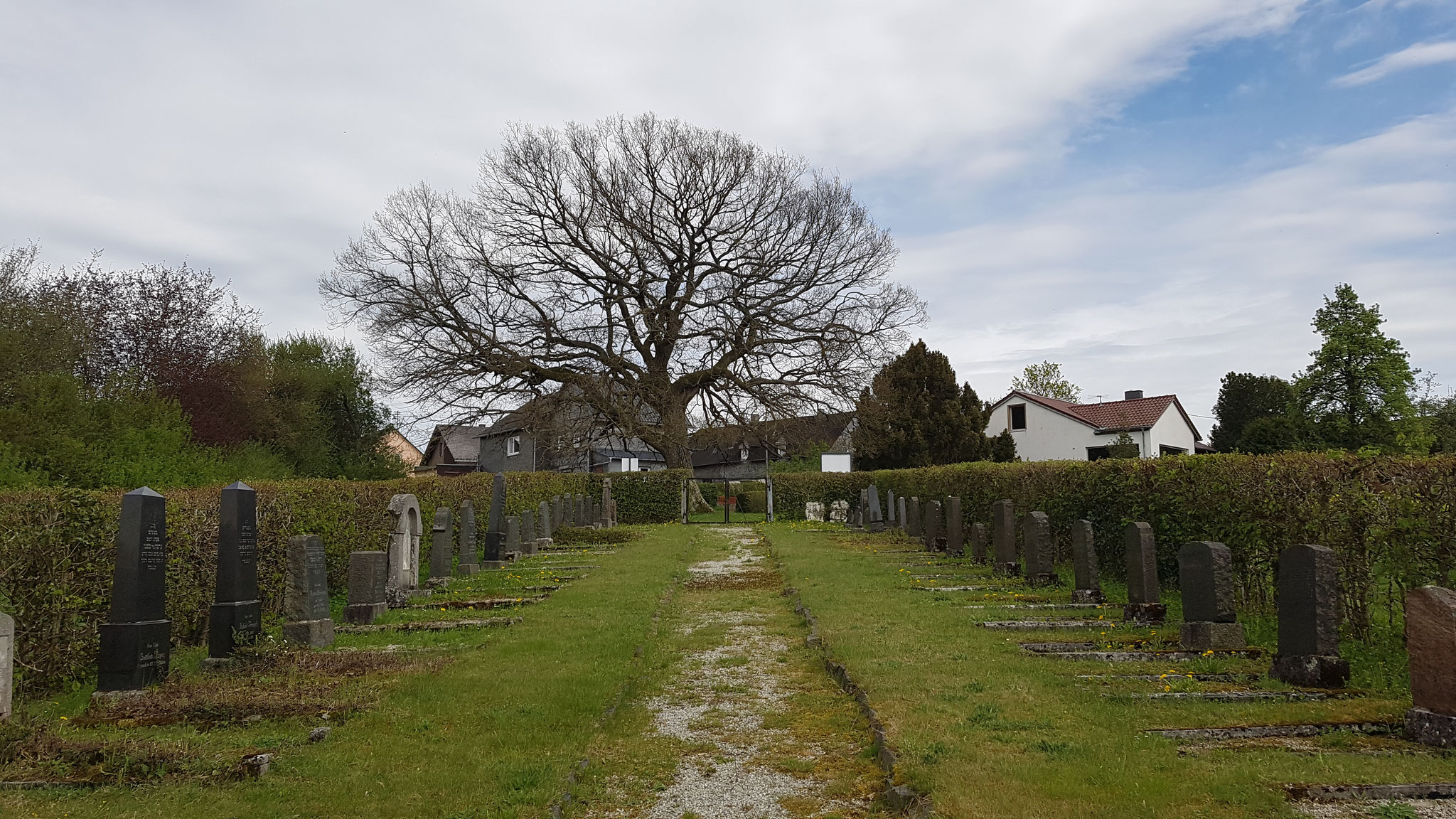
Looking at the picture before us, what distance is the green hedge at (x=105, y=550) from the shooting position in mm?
6879

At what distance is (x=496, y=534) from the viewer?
58.7 ft

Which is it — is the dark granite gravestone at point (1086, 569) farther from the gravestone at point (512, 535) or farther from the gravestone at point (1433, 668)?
the gravestone at point (512, 535)

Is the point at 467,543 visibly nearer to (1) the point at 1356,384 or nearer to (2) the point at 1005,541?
(2) the point at 1005,541

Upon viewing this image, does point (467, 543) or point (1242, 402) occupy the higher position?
point (1242, 402)

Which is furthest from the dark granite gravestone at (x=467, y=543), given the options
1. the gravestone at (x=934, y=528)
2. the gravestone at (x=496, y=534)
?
the gravestone at (x=934, y=528)

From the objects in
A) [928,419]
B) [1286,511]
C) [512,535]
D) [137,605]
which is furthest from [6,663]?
[928,419]

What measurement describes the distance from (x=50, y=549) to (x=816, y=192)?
97.1ft

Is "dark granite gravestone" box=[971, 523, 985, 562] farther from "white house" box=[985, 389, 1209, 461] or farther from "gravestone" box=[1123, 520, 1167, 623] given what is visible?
"white house" box=[985, 389, 1209, 461]

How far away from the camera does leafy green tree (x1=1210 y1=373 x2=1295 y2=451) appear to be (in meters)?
45.7

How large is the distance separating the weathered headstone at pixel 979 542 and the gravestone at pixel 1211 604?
718 cm

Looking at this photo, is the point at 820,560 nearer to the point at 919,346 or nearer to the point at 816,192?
the point at 816,192

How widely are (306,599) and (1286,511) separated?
368 inches

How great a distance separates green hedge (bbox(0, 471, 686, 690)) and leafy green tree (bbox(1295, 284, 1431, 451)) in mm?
33676

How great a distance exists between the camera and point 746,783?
5145 mm
